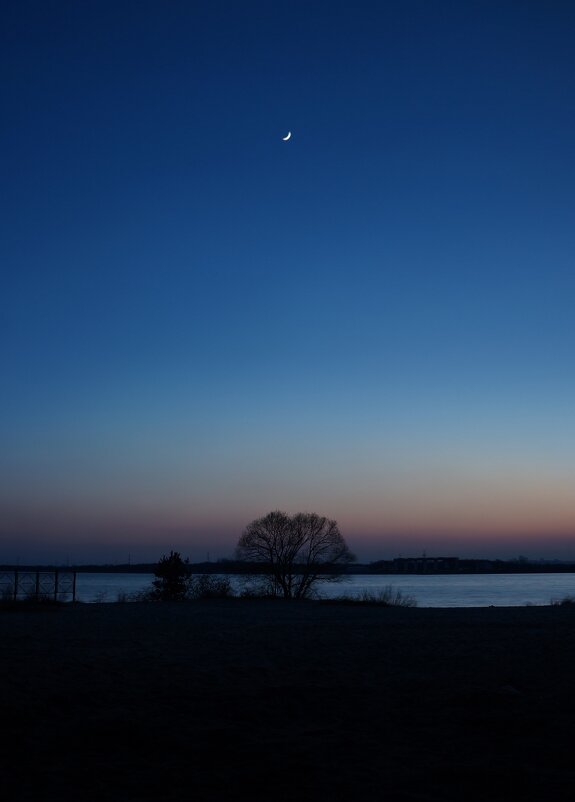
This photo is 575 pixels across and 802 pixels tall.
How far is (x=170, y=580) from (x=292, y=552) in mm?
10144

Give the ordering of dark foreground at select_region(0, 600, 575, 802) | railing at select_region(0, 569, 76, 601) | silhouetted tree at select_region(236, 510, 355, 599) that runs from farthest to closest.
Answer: silhouetted tree at select_region(236, 510, 355, 599) → railing at select_region(0, 569, 76, 601) → dark foreground at select_region(0, 600, 575, 802)


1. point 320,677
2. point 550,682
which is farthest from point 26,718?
point 550,682

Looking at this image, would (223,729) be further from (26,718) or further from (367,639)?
(367,639)

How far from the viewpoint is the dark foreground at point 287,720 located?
526 centimetres

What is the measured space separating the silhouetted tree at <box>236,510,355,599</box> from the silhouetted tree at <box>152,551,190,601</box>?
8.17 m

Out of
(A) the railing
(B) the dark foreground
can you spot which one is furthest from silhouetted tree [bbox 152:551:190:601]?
(B) the dark foreground

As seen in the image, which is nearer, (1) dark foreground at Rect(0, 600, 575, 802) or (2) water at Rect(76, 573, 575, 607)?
(1) dark foreground at Rect(0, 600, 575, 802)

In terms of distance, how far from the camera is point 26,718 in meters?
7.27

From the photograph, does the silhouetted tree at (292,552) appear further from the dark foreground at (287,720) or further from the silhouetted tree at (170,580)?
the dark foreground at (287,720)

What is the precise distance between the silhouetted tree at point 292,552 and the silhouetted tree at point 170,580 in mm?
8169

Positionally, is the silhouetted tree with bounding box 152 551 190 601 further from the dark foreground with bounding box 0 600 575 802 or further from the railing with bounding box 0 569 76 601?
the dark foreground with bounding box 0 600 575 802

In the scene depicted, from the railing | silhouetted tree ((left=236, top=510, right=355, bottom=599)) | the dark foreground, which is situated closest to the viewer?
the dark foreground

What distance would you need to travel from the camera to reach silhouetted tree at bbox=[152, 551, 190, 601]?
35781 millimetres

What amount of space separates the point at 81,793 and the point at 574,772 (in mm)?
3363
